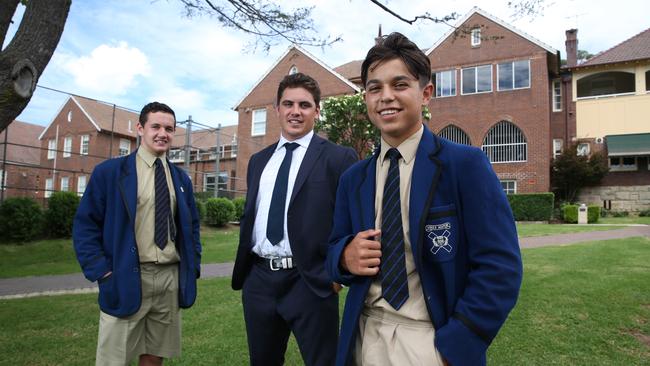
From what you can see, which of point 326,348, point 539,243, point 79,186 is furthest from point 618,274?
point 79,186

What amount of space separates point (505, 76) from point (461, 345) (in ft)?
90.6

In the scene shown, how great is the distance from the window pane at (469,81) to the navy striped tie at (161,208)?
2638 centimetres

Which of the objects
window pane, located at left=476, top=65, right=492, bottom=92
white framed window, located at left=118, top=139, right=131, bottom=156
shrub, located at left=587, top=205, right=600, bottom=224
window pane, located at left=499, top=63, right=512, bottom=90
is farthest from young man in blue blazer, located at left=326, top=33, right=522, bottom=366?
white framed window, located at left=118, top=139, right=131, bottom=156

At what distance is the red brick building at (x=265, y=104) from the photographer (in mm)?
29453

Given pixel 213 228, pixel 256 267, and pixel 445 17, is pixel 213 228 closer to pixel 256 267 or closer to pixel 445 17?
pixel 445 17

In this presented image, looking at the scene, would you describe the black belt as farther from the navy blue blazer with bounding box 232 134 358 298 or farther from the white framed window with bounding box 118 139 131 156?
the white framed window with bounding box 118 139 131 156

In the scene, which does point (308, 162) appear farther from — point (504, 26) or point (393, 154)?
point (504, 26)

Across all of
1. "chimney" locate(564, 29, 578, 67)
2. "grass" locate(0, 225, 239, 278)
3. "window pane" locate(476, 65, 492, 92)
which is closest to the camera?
"grass" locate(0, 225, 239, 278)

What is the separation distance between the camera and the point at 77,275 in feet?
31.2

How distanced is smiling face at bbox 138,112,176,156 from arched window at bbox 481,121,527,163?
81.0 feet

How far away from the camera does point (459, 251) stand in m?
1.61

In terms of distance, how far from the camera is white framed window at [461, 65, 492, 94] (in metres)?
26.8

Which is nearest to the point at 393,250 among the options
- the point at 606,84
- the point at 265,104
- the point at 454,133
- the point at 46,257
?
the point at 46,257

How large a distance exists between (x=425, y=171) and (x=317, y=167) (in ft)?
4.35
